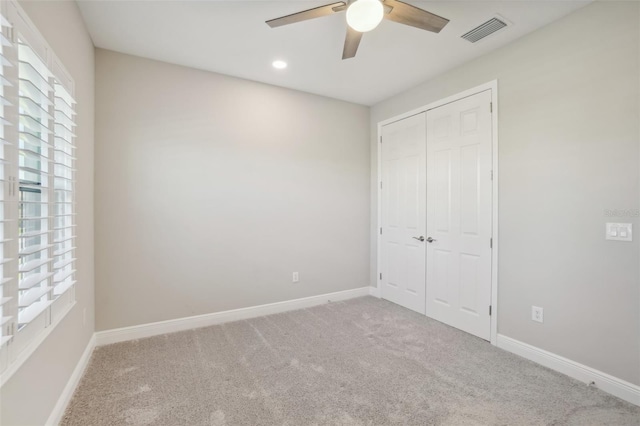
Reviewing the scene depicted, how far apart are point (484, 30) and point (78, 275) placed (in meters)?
3.72

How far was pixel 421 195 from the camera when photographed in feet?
11.7

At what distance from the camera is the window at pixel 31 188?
4.06 feet

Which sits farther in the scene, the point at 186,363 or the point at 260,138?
the point at 260,138

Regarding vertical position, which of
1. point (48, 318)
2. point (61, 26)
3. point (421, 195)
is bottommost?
point (48, 318)

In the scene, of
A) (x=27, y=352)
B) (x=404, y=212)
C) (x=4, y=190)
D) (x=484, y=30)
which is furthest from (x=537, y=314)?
(x=4, y=190)

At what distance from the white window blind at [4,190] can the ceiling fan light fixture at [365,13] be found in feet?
5.12

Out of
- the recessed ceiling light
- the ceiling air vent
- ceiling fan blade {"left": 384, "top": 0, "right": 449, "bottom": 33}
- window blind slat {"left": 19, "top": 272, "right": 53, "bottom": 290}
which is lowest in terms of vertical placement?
window blind slat {"left": 19, "top": 272, "right": 53, "bottom": 290}

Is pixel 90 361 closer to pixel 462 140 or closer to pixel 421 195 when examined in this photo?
pixel 421 195

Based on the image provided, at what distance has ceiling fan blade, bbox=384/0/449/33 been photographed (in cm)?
177

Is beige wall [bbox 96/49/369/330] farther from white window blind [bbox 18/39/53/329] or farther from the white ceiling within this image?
white window blind [bbox 18/39/53/329]

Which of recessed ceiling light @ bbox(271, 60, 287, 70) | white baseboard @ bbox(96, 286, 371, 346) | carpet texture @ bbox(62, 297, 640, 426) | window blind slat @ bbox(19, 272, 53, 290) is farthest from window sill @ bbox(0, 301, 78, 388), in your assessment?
recessed ceiling light @ bbox(271, 60, 287, 70)

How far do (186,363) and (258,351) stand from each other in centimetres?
58

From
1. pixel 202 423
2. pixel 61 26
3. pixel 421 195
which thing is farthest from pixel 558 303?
pixel 61 26

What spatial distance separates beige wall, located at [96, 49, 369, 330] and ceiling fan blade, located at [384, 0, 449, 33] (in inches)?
79.1
